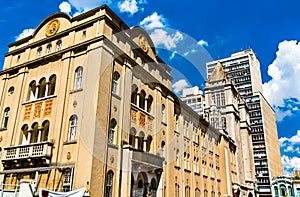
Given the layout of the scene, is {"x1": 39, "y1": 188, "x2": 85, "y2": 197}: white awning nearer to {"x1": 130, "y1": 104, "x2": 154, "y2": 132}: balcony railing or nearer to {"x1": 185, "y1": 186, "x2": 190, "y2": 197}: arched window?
{"x1": 130, "y1": 104, "x2": 154, "y2": 132}: balcony railing

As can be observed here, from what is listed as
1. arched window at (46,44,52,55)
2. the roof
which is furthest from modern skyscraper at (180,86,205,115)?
arched window at (46,44,52,55)

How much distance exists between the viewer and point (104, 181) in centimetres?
2033

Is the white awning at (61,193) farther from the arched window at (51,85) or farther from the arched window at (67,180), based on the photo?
the arched window at (51,85)

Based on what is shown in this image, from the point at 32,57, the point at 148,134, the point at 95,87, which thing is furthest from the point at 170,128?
the point at 32,57

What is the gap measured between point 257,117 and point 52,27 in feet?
278

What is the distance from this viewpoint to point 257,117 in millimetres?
97000

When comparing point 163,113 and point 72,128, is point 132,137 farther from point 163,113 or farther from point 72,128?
point 163,113

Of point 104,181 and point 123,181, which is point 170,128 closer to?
point 123,181

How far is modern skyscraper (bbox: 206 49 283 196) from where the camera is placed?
90.8 meters

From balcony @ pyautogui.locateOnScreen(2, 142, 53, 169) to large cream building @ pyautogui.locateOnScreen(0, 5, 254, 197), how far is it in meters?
0.08

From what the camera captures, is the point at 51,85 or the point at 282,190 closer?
the point at 51,85

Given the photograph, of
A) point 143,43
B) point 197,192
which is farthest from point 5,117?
point 197,192

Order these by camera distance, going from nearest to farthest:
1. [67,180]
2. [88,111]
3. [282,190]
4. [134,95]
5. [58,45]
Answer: [67,180], [88,111], [58,45], [134,95], [282,190]

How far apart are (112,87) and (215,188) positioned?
2979cm
